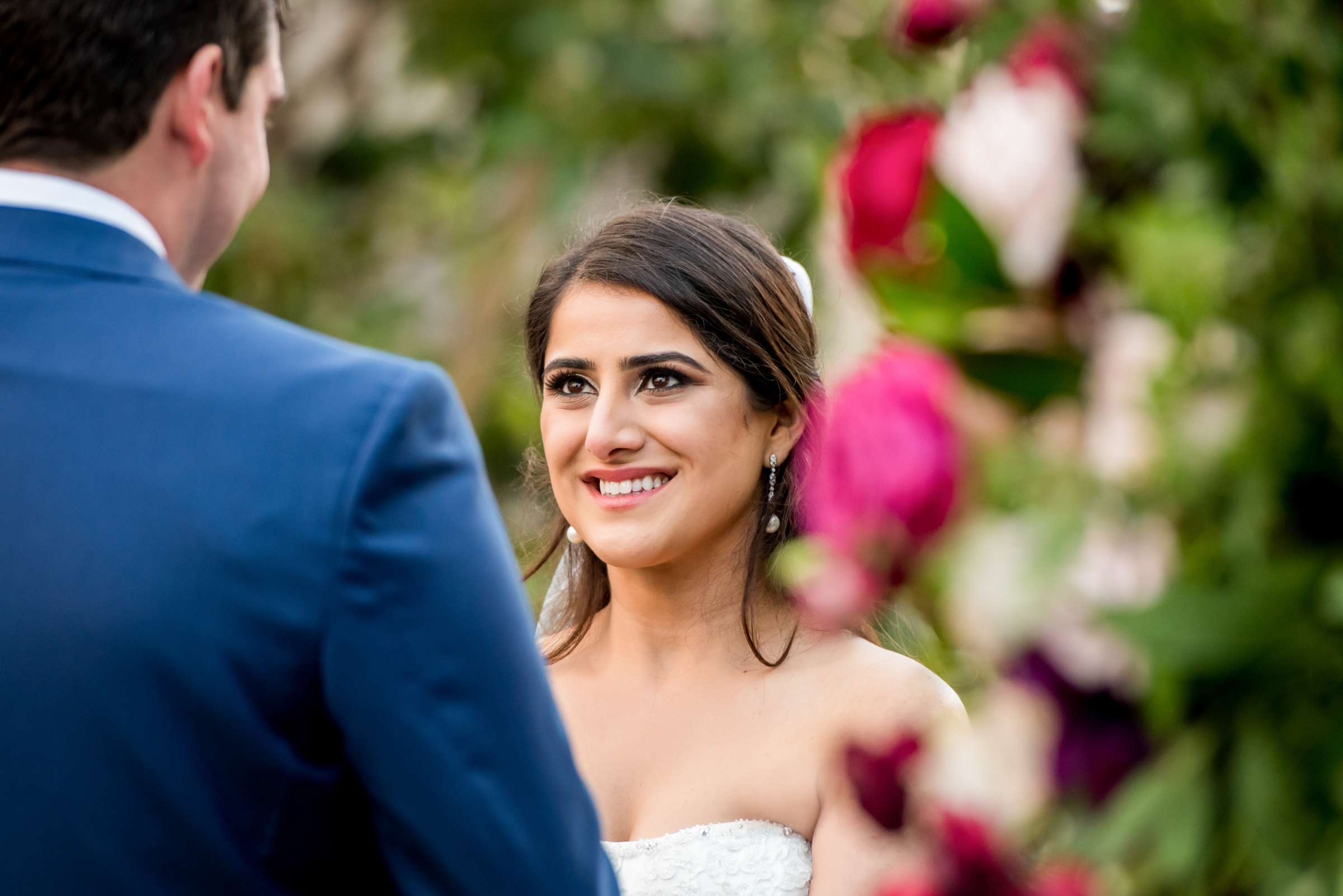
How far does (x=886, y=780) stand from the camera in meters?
0.94

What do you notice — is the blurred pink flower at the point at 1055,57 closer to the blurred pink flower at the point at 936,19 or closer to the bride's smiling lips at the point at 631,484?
the blurred pink flower at the point at 936,19

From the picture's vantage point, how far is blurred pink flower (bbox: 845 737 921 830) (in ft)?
3.08

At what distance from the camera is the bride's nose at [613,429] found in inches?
125

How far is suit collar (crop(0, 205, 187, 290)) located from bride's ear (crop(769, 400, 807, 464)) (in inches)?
79.7

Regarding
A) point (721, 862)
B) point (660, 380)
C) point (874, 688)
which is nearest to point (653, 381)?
point (660, 380)

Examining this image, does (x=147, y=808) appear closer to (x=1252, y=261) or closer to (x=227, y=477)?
(x=227, y=477)

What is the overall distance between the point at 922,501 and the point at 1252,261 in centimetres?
24

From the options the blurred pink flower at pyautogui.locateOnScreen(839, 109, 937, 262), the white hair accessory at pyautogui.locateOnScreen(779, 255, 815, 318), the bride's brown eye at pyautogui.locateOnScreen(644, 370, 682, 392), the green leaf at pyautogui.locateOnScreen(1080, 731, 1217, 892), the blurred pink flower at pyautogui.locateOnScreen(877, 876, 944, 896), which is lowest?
the blurred pink flower at pyautogui.locateOnScreen(877, 876, 944, 896)

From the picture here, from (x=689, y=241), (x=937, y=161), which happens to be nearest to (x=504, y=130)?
(x=689, y=241)

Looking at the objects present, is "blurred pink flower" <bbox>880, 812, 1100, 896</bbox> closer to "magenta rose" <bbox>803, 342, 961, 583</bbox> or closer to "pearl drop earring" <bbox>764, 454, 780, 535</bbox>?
"magenta rose" <bbox>803, 342, 961, 583</bbox>

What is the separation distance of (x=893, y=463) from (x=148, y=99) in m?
1.13

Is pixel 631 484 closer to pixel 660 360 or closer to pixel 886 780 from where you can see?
pixel 660 360

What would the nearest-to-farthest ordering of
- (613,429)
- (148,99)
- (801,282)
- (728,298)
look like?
(148,99) → (613,429) → (728,298) → (801,282)

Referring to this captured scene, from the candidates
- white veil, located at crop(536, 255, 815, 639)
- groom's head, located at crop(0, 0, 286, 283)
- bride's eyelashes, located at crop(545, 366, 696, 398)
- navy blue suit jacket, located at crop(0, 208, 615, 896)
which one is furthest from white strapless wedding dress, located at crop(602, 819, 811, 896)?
groom's head, located at crop(0, 0, 286, 283)
